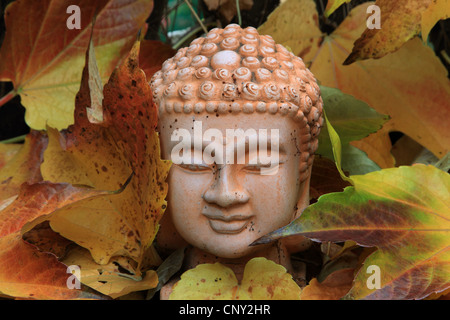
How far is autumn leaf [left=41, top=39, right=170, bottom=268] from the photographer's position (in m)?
0.61

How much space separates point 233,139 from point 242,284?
0.59ft

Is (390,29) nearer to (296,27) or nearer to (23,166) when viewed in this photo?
(296,27)

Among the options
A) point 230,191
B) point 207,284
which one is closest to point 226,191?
point 230,191

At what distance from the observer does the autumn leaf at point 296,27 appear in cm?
86

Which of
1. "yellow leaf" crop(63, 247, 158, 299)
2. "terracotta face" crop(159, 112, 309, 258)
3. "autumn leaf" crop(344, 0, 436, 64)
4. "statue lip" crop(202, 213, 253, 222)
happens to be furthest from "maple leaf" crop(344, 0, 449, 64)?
"yellow leaf" crop(63, 247, 158, 299)

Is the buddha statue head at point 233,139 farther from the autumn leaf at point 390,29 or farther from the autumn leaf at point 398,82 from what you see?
the autumn leaf at point 398,82

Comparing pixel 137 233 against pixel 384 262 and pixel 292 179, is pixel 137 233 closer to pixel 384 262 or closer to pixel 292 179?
pixel 292 179

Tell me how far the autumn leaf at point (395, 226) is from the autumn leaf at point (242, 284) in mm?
89

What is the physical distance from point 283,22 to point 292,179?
0.31 metres

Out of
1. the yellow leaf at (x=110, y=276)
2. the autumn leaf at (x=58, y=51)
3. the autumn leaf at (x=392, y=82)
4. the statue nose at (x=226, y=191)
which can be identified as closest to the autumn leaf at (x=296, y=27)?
the autumn leaf at (x=392, y=82)

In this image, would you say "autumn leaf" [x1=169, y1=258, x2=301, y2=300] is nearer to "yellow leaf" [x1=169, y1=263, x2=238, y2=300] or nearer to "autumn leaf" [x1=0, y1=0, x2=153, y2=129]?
"yellow leaf" [x1=169, y1=263, x2=238, y2=300]

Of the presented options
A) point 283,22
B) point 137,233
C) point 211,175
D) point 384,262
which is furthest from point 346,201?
point 283,22

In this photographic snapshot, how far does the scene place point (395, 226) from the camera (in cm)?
57

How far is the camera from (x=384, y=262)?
21.6 inches
